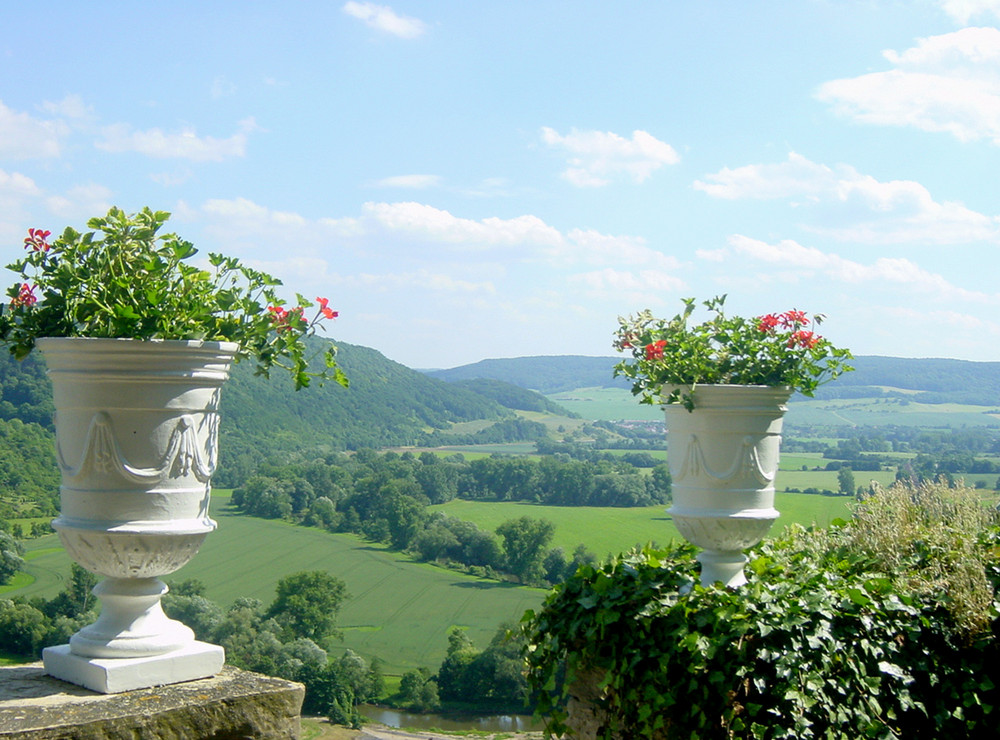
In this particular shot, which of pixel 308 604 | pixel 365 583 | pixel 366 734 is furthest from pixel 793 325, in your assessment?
pixel 365 583

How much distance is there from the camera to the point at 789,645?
9.93 feet

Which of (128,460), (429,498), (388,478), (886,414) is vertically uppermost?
(128,460)

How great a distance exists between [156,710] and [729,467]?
2.20m

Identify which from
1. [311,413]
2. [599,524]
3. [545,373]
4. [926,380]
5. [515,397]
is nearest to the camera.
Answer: [599,524]

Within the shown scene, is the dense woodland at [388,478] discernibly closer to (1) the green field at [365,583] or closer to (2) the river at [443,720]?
(2) the river at [443,720]

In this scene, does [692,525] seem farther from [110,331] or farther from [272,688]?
[110,331]

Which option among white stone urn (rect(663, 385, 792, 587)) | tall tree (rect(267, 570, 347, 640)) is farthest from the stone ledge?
tall tree (rect(267, 570, 347, 640))

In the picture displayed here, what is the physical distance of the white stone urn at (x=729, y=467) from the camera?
325cm

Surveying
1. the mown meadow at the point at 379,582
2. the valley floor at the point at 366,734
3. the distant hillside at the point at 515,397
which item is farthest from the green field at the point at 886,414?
the distant hillside at the point at 515,397

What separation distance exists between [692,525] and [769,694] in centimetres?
66

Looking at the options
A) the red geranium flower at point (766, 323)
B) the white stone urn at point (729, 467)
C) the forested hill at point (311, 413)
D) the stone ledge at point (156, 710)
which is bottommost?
the forested hill at point (311, 413)

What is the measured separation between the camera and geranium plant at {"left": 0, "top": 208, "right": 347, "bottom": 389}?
6.47 feet

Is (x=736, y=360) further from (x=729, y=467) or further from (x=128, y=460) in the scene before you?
(x=128, y=460)

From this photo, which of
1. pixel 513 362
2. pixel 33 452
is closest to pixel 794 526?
pixel 33 452
